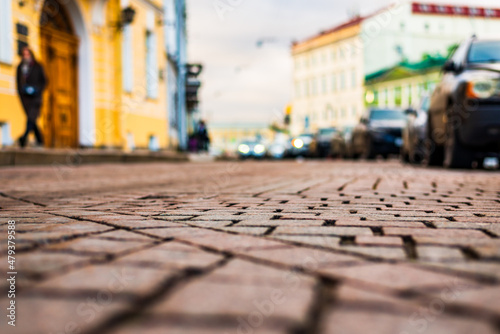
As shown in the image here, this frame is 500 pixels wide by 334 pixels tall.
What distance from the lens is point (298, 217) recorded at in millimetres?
3078

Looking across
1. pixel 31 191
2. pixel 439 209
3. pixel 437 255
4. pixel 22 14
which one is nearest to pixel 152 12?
pixel 22 14

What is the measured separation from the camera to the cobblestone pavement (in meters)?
1.23

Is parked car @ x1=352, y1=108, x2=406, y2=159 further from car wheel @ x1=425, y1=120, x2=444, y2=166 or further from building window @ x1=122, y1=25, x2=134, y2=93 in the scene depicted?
building window @ x1=122, y1=25, x2=134, y2=93

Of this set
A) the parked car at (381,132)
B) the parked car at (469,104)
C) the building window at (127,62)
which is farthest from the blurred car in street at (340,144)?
the parked car at (469,104)

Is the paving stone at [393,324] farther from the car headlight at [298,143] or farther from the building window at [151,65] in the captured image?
the car headlight at [298,143]

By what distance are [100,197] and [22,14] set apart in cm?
919

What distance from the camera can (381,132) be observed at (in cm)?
1702

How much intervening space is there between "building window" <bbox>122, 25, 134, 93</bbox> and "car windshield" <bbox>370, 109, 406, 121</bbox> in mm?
7389

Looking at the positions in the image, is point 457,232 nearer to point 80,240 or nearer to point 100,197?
point 80,240

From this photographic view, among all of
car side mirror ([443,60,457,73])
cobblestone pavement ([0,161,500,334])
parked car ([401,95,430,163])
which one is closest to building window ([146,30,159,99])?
parked car ([401,95,430,163])

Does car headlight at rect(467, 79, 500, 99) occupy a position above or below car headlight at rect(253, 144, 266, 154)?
above

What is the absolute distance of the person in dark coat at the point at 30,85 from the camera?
10977 mm

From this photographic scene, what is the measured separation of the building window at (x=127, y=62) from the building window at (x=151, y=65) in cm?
198

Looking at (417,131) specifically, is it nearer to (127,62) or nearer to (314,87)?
(127,62)
